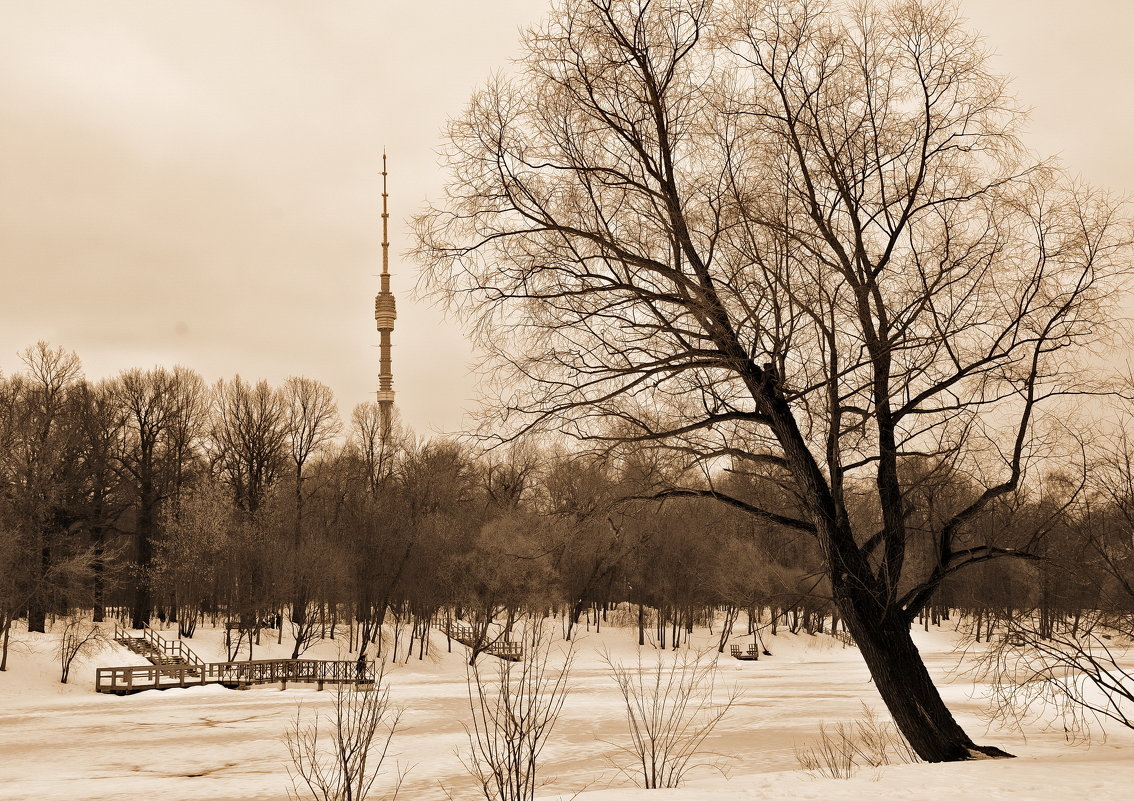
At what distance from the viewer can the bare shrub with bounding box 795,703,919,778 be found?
10.3 m

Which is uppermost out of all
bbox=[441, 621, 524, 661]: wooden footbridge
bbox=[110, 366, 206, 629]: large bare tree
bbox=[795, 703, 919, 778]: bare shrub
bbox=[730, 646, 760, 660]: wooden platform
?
bbox=[110, 366, 206, 629]: large bare tree

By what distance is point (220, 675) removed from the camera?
36594 millimetres

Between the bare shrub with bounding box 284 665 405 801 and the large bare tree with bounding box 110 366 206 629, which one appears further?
the large bare tree with bounding box 110 366 206 629

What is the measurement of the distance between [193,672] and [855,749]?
32.2 meters

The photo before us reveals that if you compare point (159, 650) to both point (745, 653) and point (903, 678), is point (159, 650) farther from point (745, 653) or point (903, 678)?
point (903, 678)

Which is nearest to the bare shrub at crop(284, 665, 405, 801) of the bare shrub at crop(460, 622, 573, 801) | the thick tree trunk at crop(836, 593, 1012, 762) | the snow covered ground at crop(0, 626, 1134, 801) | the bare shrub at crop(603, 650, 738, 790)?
the snow covered ground at crop(0, 626, 1134, 801)

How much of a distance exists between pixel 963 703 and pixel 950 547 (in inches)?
869

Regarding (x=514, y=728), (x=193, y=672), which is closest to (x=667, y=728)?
(x=514, y=728)

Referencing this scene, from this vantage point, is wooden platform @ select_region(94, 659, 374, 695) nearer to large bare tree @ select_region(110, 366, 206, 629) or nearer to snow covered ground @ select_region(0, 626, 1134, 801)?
snow covered ground @ select_region(0, 626, 1134, 801)

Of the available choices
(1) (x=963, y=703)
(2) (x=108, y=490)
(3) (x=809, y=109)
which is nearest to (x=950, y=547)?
(3) (x=809, y=109)

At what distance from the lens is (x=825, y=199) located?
8547 mm

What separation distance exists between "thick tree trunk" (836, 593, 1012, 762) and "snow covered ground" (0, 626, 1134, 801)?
0.52 metres

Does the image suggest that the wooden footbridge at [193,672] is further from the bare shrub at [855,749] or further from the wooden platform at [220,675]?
the bare shrub at [855,749]

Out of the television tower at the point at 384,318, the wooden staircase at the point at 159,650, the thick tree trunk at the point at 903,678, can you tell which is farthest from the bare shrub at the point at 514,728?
the television tower at the point at 384,318
